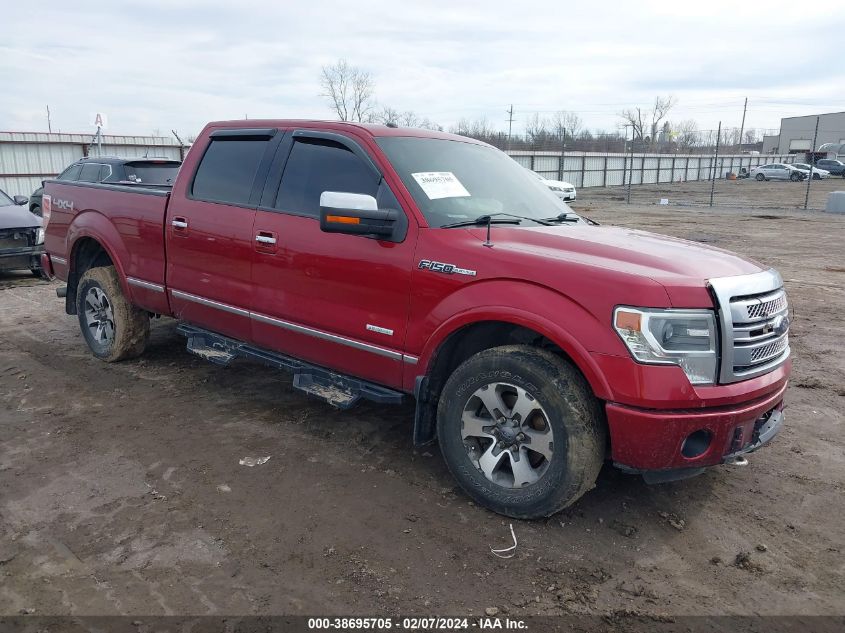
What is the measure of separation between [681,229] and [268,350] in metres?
16.3

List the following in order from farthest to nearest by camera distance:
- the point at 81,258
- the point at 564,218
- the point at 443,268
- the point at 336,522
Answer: the point at 81,258 < the point at 564,218 < the point at 443,268 < the point at 336,522

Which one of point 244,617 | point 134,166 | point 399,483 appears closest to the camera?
point 244,617

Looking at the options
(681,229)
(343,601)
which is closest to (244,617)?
(343,601)

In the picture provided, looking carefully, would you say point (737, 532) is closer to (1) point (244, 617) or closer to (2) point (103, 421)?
(1) point (244, 617)

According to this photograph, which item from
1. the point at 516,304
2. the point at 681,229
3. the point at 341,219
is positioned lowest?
the point at 681,229

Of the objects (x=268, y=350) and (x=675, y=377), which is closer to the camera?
(x=675, y=377)

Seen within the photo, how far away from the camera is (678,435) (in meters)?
3.01

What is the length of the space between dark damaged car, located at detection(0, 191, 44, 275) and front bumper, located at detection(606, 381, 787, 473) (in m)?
9.40

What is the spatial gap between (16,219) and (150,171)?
2.95m

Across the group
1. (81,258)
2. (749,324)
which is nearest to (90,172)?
(81,258)

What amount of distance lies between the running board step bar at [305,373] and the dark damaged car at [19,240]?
20.4 feet

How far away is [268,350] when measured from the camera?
4.61 m

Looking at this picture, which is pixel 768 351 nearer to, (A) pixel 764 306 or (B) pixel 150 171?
(A) pixel 764 306

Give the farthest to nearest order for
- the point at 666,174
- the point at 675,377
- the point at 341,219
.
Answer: the point at 666,174
the point at 341,219
the point at 675,377
